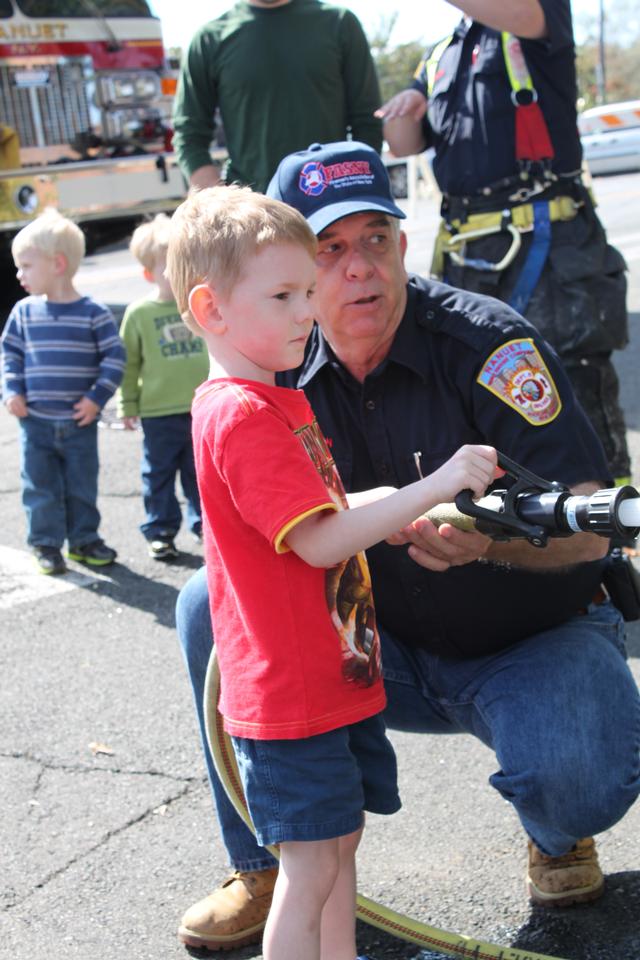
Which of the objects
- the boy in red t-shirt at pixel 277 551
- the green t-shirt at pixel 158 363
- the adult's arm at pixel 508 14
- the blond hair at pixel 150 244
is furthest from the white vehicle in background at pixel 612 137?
the boy in red t-shirt at pixel 277 551

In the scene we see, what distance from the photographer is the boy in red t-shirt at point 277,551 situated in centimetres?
211

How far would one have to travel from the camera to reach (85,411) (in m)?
5.12

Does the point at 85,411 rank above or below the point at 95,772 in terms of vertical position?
above

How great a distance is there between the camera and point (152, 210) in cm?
1120

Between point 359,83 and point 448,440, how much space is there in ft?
10.0

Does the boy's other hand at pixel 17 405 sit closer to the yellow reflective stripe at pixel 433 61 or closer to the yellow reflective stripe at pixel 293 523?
the yellow reflective stripe at pixel 433 61

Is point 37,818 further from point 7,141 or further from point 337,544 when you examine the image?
point 7,141

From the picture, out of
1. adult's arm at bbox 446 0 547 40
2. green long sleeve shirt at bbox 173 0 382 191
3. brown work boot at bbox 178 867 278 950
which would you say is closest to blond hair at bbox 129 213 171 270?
green long sleeve shirt at bbox 173 0 382 191

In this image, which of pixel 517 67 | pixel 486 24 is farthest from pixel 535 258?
pixel 486 24

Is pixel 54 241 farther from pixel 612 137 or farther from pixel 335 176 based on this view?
pixel 612 137

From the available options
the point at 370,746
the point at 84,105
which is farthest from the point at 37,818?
the point at 84,105

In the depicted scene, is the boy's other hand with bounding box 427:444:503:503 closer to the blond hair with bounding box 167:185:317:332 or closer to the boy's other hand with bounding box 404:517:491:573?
the boy's other hand with bounding box 404:517:491:573

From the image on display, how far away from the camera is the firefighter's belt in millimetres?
4148

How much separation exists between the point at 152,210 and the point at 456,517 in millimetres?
9440
